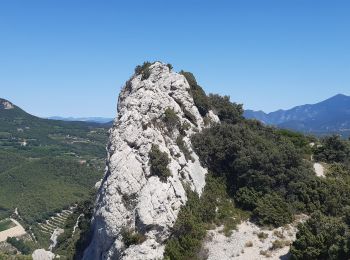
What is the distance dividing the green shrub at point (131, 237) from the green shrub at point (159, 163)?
545 centimetres

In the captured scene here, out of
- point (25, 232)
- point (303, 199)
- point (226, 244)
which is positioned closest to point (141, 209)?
point (226, 244)

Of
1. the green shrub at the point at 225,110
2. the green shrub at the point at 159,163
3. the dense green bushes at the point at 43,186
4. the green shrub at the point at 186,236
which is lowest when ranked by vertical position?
the dense green bushes at the point at 43,186

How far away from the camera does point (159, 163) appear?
3719 centimetres

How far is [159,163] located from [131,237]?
7.07 meters

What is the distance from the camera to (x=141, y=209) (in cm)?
3447

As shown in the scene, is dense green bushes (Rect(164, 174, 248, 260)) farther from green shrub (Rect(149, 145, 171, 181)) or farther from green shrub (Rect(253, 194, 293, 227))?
green shrub (Rect(149, 145, 171, 181))

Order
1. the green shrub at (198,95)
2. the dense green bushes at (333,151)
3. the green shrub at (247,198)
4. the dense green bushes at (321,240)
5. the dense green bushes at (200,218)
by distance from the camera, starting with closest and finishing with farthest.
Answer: the dense green bushes at (321,240) → the dense green bushes at (200,218) → the green shrub at (247,198) → the dense green bushes at (333,151) → the green shrub at (198,95)

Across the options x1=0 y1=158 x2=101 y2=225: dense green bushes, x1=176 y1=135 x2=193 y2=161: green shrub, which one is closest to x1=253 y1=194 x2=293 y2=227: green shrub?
x1=176 y1=135 x2=193 y2=161: green shrub

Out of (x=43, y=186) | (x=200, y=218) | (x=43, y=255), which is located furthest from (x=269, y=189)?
(x=43, y=186)

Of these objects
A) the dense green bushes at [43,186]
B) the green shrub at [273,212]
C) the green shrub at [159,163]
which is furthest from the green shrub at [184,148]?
the dense green bushes at [43,186]

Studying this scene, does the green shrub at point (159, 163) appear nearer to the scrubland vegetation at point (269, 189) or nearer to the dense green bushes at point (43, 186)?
the scrubland vegetation at point (269, 189)

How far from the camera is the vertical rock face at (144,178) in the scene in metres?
34.2

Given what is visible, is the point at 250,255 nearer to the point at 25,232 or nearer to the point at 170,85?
the point at 170,85

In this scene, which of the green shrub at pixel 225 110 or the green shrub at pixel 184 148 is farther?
the green shrub at pixel 225 110
